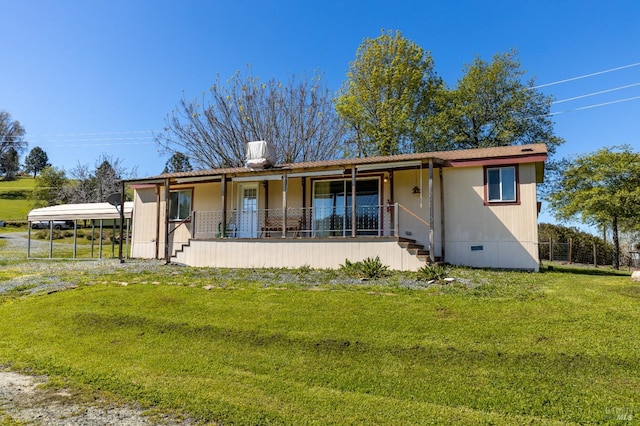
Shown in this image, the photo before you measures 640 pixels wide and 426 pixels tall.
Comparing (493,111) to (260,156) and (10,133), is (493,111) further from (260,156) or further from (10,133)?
(10,133)

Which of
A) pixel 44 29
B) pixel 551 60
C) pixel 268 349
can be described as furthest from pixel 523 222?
pixel 44 29

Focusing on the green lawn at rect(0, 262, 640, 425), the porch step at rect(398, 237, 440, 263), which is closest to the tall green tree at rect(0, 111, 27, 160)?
the green lawn at rect(0, 262, 640, 425)

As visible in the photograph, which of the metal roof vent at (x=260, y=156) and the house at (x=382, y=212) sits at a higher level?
the metal roof vent at (x=260, y=156)

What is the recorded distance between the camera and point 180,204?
15.0 metres

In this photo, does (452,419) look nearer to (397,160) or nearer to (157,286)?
(157,286)

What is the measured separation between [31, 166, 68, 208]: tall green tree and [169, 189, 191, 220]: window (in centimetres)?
2787

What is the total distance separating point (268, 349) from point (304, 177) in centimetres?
857

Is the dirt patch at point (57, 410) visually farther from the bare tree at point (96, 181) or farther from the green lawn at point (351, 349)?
the bare tree at point (96, 181)

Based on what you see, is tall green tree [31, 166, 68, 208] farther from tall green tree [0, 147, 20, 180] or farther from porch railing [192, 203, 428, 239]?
porch railing [192, 203, 428, 239]

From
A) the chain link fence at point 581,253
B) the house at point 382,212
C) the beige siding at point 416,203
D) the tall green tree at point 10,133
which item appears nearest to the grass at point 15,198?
the tall green tree at point 10,133

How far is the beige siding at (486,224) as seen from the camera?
10.5 m

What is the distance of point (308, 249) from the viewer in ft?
36.6

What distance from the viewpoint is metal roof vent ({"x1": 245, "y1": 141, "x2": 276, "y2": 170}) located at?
12992mm

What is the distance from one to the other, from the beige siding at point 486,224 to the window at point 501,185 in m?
0.15
